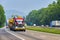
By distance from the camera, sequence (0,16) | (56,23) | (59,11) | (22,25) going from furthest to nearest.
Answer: (0,16)
(59,11)
(56,23)
(22,25)

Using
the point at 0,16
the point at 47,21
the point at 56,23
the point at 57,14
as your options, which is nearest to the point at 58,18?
the point at 57,14

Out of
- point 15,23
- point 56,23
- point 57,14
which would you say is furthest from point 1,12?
point 15,23

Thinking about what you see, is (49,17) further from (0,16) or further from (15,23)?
(15,23)

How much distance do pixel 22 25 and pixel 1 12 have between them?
452 feet

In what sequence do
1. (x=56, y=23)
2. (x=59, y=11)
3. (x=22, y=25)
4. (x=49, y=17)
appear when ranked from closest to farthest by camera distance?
1. (x=22, y=25)
2. (x=56, y=23)
3. (x=59, y=11)
4. (x=49, y=17)

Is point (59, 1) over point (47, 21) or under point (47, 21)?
over

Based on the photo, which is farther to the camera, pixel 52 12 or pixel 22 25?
pixel 52 12

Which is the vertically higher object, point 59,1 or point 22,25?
point 59,1

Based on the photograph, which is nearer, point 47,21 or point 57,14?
point 57,14

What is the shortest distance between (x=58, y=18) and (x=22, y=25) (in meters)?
77.3

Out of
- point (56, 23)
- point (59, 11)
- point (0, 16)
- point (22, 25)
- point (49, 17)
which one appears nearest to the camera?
point (22, 25)

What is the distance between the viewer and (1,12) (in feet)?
634

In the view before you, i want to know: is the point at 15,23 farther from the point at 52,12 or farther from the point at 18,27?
the point at 52,12

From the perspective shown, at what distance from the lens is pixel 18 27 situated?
5722cm
